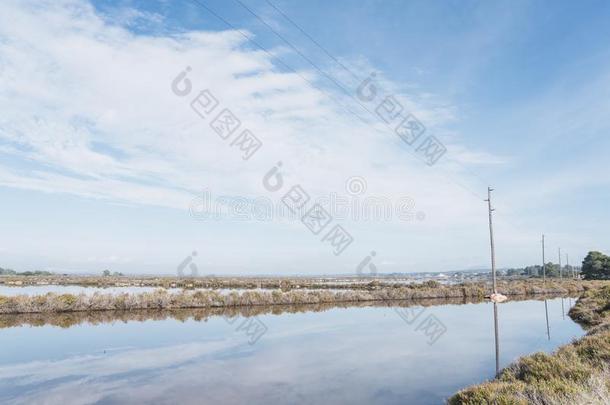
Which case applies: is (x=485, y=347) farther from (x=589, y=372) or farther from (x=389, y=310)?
(x=389, y=310)

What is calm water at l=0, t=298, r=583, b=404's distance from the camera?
973 centimetres

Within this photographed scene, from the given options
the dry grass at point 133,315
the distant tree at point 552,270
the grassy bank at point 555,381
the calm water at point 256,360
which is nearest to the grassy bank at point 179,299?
the dry grass at point 133,315

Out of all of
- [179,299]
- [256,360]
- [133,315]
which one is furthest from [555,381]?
[179,299]

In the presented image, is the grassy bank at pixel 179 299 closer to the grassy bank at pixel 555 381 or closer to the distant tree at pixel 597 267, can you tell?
the grassy bank at pixel 555 381

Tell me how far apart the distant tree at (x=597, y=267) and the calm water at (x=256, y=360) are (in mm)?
58929

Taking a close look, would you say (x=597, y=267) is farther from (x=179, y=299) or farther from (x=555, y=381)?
(x=555, y=381)

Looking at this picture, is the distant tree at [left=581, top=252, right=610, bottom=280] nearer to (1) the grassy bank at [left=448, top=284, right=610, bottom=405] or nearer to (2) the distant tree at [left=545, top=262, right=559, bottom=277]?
(2) the distant tree at [left=545, top=262, right=559, bottom=277]

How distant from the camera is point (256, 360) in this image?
13234mm

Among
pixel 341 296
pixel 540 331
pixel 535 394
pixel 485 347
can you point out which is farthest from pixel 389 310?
pixel 535 394

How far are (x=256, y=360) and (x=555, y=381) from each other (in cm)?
830

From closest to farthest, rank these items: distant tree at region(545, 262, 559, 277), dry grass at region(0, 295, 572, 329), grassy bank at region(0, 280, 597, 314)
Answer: dry grass at region(0, 295, 572, 329), grassy bank at region(0, 280, 597, 314), distant tree at region(545, 262, 559, 277)

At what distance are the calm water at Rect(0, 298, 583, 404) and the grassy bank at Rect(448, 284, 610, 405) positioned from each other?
1.43 meters

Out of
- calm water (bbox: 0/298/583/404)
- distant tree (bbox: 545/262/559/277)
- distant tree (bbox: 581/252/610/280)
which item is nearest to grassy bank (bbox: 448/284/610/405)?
calm water (bbox: 0/298/583/404)

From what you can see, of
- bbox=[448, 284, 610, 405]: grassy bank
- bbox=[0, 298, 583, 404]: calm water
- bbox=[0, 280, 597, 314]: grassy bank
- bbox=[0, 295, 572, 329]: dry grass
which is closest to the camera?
Result: bbox=[448, 284, 610, 405]: grassy bank
